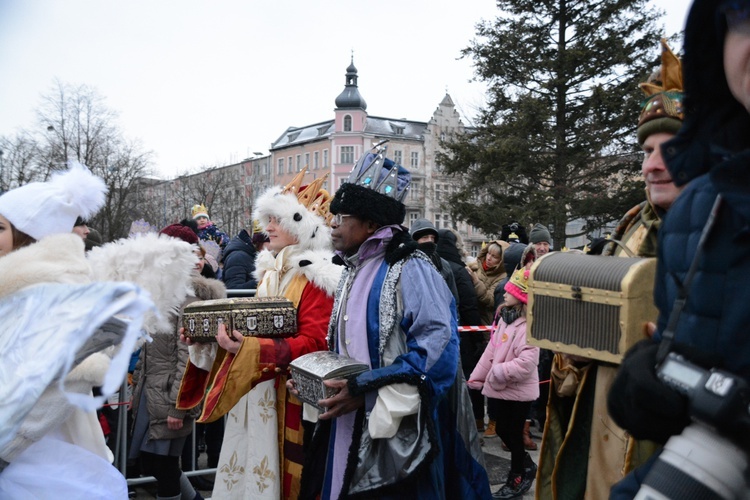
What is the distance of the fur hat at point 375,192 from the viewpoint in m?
3.46

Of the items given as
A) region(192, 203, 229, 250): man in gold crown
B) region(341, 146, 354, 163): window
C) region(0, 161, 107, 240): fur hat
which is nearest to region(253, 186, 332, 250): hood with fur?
region(0, 161, 107, 240): fur hat

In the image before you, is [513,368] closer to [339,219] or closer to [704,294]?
[339,219]

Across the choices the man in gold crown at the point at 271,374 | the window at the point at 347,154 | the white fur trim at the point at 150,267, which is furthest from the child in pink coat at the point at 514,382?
the window at the point at 347,154

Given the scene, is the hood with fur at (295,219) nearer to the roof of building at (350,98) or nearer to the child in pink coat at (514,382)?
the child in pink coat at (514,382)

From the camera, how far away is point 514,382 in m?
5.30

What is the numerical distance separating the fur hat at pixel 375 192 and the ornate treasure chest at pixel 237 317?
74 cm

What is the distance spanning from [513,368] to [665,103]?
3267 millimetres

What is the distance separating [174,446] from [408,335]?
7.50 ft

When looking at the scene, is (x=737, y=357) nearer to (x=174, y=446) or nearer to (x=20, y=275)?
(x=20, y=275)

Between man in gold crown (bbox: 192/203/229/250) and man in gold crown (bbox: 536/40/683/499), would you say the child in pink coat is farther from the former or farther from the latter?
man in gold crown (bbox: 192/203/229/250)

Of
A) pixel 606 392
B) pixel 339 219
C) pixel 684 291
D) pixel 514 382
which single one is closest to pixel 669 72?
pixel 606 392

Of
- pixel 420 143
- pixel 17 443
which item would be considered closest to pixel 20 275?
pixel 17 443

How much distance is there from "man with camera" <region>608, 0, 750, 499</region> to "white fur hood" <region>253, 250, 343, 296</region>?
2.67 metres

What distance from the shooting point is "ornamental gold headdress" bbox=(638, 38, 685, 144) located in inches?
92.7
